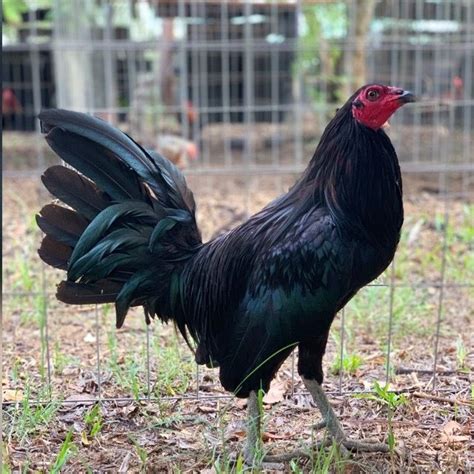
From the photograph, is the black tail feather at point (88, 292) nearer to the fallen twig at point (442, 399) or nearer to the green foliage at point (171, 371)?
the green foliage at point (171, 371)

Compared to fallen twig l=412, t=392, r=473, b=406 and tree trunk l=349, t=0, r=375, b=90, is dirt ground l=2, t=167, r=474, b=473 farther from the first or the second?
tree trunk l=349, t=0, r=375, b=90

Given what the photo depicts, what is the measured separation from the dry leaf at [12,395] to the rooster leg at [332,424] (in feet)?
4.95

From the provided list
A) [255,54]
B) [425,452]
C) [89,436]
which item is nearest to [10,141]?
[255,54]

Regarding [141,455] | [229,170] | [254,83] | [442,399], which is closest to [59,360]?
[141,455]

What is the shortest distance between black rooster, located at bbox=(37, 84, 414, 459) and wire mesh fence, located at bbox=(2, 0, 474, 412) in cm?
237

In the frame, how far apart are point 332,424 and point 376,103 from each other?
4.69ft

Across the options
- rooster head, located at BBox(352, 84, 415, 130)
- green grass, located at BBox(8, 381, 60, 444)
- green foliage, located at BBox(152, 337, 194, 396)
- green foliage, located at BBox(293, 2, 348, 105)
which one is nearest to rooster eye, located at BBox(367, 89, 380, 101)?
rooster head, located at BBox(352, 84, 415, 130)

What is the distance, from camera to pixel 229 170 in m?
6.91

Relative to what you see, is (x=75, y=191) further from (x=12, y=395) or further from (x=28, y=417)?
(x=12, y=395)

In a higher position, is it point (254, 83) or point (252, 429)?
point (254, 83)

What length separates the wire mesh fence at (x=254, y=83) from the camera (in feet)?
28.1

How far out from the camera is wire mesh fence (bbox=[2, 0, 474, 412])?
857 centimetres

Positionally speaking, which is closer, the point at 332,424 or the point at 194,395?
the point at 332,424

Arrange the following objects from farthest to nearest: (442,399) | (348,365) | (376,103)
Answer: (348,365) < (442,399) < (376,103)
